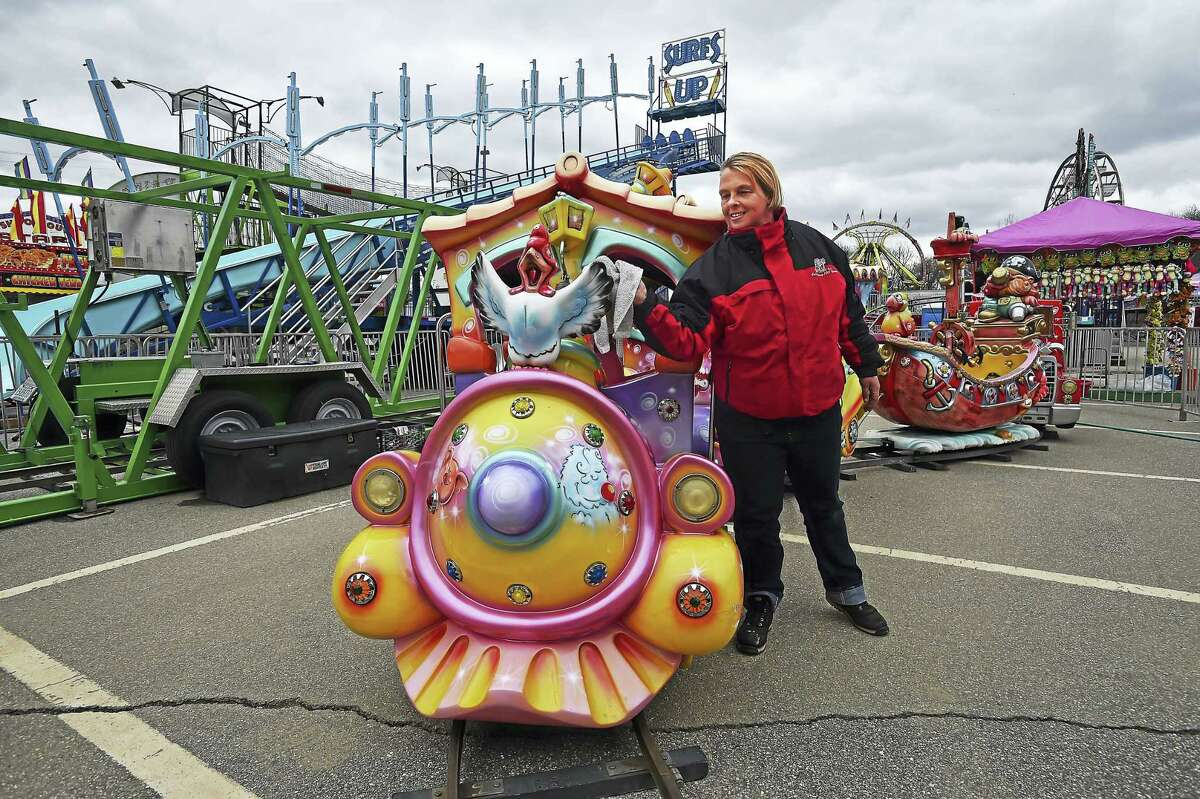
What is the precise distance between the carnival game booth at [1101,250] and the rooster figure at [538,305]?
11649mm

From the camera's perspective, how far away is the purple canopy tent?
38.3 feet

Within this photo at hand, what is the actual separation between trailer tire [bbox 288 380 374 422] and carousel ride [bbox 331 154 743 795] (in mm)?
4738

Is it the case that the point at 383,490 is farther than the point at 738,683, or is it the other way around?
the point at 738,683

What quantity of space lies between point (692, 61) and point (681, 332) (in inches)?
1042

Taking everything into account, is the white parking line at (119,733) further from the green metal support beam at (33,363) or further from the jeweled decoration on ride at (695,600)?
the green metal support beam at (33,363)

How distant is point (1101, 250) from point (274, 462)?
1365 cm

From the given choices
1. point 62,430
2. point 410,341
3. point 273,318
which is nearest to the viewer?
point 62,430

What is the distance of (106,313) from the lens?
36.9 feet

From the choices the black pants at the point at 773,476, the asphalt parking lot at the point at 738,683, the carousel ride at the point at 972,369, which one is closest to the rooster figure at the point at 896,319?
the carousel ride at the point at 972,369

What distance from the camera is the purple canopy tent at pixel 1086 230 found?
11.7 metres

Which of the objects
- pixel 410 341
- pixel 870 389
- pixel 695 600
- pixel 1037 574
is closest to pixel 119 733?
pixel 695 600

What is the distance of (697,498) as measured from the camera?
6.97 ft

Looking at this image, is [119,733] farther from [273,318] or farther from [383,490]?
[273,318]

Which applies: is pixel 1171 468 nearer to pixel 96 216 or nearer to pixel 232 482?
pixel 232 482
